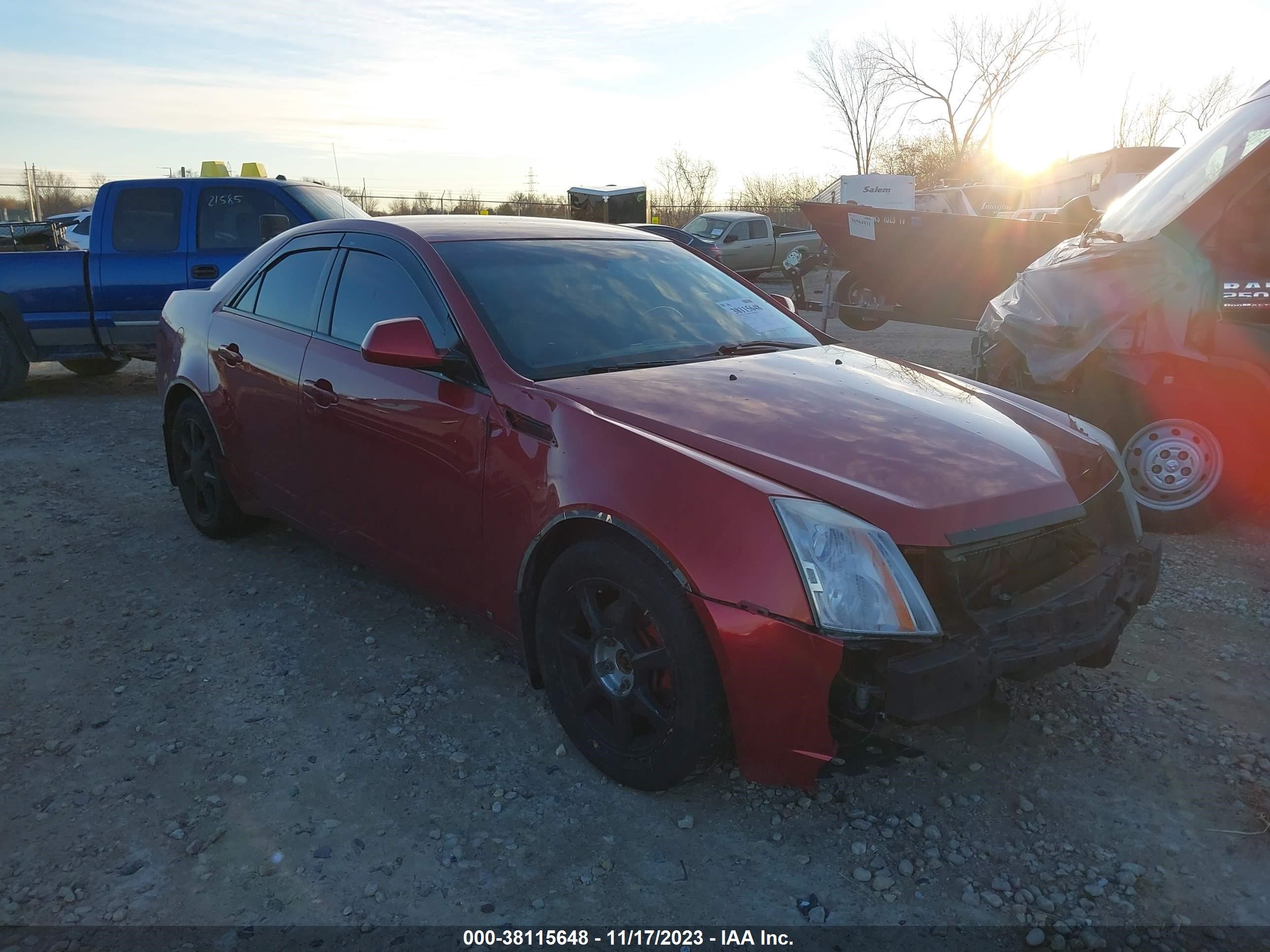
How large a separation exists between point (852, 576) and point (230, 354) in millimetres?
3234

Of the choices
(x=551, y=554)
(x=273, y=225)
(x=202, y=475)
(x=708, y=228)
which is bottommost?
(x=202, y=475)

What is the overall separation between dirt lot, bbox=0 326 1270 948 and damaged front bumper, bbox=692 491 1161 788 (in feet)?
0.53

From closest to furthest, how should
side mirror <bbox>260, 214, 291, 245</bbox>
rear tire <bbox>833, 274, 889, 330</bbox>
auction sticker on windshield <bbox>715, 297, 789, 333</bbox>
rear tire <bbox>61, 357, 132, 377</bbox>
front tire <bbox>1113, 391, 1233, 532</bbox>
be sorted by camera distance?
auction sticker on windshield <bbox>715, 297, 789, 333</bbox> < front tire <bbox>1113, 391, 1233, 532</bbox> < side mirror <bbox>260, 214, 291, 245</bbox> < rear tire <bbox>61, 357, 132, 377</bbox> < rear tire <bbox>833, 274, 889, 330</bbox>

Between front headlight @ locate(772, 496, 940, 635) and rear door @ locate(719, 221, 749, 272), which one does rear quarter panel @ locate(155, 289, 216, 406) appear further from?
rear door @ locate(719, 221, 749, 272)

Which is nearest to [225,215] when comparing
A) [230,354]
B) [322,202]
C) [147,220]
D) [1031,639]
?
[147,220]

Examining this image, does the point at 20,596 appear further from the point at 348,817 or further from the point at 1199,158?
the point at 1199,158

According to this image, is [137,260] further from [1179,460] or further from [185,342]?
[1179,460]

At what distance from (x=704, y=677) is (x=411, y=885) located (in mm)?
920

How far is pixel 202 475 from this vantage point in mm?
4621

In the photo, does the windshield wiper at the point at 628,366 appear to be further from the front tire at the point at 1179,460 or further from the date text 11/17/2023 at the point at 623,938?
the front tire at the point at 1179,460

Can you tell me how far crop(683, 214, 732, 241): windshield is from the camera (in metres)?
19.8

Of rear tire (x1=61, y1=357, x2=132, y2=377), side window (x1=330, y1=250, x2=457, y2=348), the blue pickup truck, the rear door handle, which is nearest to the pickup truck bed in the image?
the blue pickup truck

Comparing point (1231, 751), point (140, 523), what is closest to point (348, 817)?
point (1231, 751)

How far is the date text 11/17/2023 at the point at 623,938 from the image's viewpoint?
2121mm
